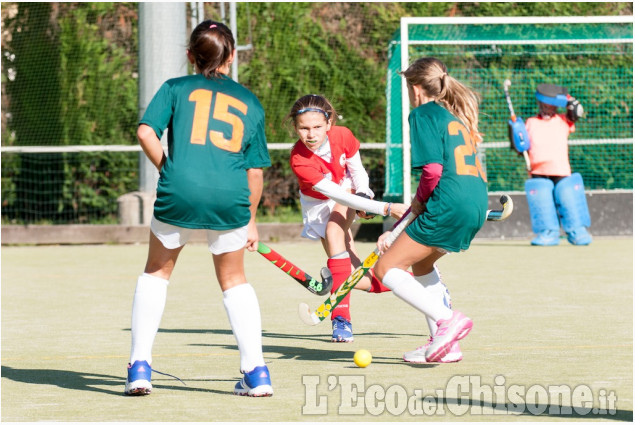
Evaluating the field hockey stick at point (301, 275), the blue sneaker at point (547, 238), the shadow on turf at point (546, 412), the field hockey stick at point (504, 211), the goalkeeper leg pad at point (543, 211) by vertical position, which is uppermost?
the goalkeeper leg pad at point (543, 211)

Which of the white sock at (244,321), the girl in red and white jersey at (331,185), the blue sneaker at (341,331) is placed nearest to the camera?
the white sock at (244,321)

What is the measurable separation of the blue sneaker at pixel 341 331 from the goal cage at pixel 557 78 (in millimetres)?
7684

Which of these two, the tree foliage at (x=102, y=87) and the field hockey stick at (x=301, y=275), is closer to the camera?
the field hockey stick at (x=301, y=275)

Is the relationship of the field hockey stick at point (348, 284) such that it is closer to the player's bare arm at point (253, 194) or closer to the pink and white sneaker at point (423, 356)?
the pink and white sneaker at point (423, 356)

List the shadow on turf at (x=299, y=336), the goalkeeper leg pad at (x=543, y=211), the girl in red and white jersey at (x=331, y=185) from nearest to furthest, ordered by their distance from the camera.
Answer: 1. the girl in red and white jersey at (x=331, y=185)
2. the shadow on turf at (x=299, y=336)
3. the goalkeeper leg pad at (x=543, y=211)

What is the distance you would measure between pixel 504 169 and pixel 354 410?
10280mm

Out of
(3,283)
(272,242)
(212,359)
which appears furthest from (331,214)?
(272,242)

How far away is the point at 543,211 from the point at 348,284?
254 inches

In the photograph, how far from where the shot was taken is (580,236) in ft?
38.2

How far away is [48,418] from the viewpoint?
A: 4102 millimetres

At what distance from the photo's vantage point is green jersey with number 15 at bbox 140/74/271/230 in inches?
172

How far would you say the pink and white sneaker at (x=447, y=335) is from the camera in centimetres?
487

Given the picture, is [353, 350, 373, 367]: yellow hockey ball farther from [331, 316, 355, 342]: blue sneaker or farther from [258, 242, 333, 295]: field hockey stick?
[331, 316, 355, 342]: blue sneaker

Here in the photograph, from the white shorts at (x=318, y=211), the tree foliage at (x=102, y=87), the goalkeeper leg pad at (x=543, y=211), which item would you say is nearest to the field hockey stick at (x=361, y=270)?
the white shorts at (x=318, y=211)
